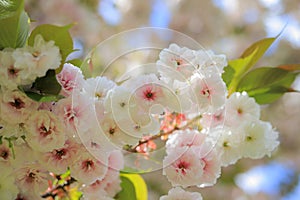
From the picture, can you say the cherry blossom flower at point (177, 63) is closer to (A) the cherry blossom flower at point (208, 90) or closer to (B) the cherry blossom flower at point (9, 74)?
(A) the cherry blossom flower at point (208, 90)

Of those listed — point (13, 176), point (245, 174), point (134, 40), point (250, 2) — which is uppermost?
point (250, 2)

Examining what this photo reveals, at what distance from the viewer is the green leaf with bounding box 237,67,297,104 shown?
700 millimetres

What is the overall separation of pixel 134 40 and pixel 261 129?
202mm

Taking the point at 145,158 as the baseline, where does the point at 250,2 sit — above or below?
above

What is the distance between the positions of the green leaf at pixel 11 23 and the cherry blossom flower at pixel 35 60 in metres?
0.02

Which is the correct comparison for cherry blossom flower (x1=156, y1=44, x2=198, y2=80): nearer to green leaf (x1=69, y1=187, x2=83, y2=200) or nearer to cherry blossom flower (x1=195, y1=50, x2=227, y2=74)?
cherry blossom flower (x1=195, y1=50, x2=227, y2=74)

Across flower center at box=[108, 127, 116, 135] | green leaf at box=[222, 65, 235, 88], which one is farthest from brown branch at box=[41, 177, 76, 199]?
green leaf at box=[222, 65, 235, 88]

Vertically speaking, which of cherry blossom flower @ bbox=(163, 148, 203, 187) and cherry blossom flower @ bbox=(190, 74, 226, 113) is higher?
cherry blossom flower @ bbox=(190, 74, 226, 113)

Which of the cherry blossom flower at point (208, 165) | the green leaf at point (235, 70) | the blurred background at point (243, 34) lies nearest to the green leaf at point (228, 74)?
the green leaf at point (235, 70)

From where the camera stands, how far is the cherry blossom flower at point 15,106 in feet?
1.72

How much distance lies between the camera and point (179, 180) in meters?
0.57

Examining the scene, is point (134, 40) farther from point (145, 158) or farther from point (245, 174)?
point (245, 174)

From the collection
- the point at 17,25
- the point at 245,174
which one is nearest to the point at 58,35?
the point at 17,25

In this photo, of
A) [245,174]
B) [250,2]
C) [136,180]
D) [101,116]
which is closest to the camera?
[101,116]
